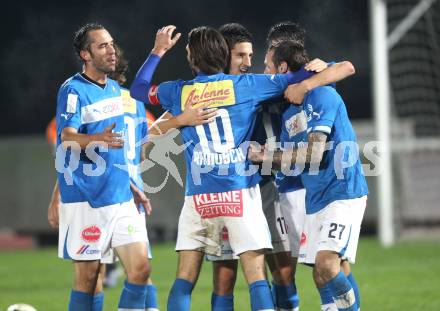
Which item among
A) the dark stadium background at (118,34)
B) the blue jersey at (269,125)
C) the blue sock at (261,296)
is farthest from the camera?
the dark stadium background at (118,34)

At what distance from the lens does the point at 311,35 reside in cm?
1828

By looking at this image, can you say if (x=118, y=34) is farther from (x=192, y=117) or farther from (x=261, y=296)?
(x=261, y=296)

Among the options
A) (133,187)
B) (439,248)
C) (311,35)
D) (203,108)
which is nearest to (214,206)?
(203,108)

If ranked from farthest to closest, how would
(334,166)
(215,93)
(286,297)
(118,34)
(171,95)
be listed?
(118,34) < (286,297) < (334,166) < (171,95) < (215,93)

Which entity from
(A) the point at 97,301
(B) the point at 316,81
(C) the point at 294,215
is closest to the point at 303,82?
(B) the point at 316,81

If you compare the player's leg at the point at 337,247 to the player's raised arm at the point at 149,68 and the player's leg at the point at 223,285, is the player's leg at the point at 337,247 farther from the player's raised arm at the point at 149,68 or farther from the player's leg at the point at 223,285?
the player's raised arm at the point at 149,68

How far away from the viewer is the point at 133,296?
5918 mm

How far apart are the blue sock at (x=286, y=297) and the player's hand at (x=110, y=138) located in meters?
1.54

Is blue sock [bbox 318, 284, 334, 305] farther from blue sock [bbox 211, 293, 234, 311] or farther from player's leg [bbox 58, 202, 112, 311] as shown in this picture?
player's leg [bbox 58, 202, 112, 311]

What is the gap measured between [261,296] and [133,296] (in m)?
0.90

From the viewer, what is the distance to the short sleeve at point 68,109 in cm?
585

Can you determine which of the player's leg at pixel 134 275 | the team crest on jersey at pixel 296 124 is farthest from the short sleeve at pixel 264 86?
the player's leg at pixel 134 275

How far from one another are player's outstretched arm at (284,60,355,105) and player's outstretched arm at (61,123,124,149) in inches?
40.9

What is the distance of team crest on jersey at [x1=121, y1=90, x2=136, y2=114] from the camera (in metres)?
6.57
